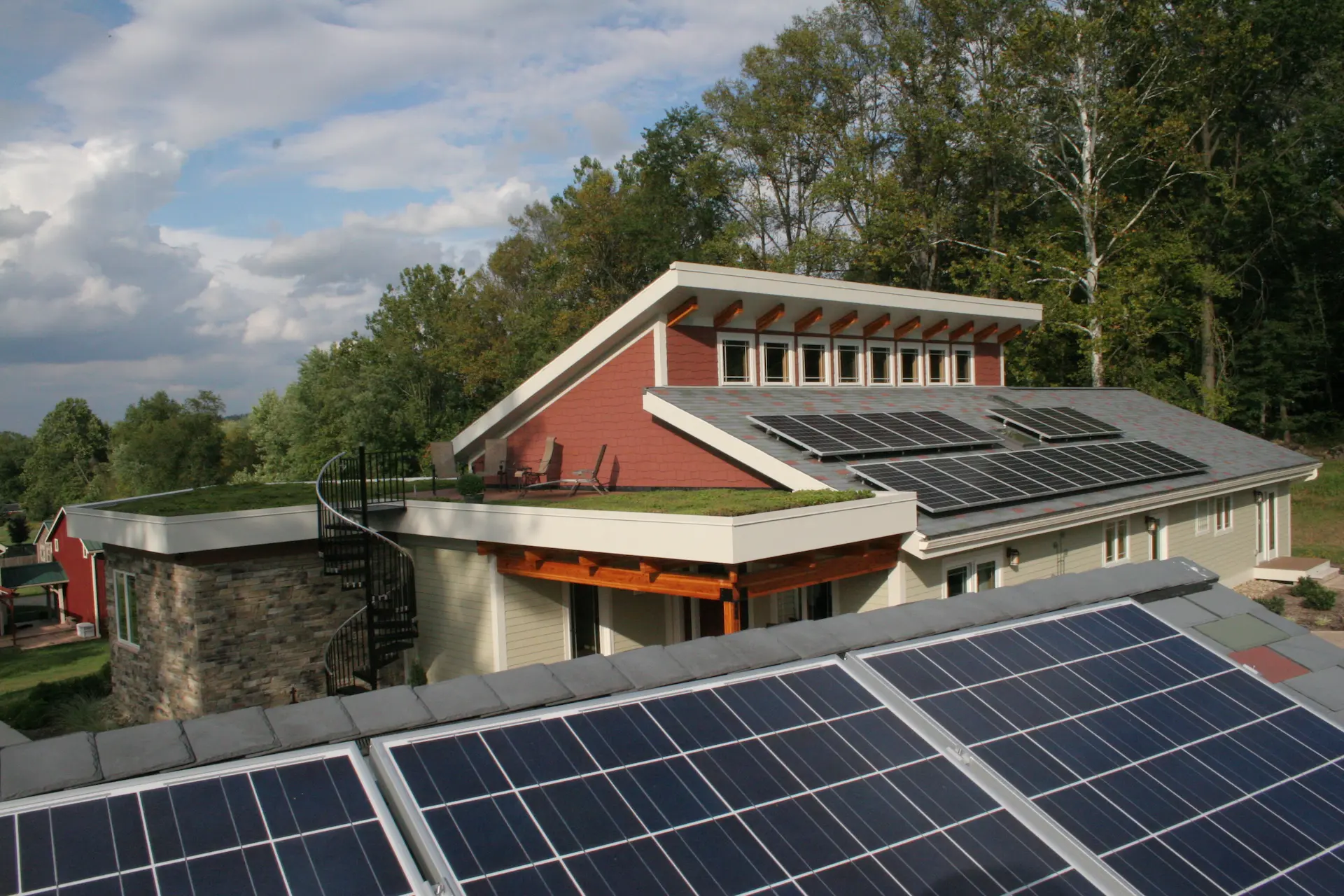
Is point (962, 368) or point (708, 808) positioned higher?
point (962, 368)

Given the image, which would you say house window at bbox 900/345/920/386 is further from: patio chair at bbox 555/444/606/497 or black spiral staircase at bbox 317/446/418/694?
black spiral staircase at bbox 317/446/418/694

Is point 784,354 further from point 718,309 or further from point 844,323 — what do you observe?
point 718,309

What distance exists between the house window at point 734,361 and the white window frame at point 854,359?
98.0 inches

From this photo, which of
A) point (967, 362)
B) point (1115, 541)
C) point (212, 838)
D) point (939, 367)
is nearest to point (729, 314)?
point (939, 367)

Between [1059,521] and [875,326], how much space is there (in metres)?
7.59

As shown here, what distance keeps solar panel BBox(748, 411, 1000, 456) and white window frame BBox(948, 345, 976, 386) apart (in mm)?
5189

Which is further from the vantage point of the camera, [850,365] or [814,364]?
[850,365]

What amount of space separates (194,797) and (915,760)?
2.66 m

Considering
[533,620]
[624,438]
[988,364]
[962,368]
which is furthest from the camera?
[988,364]

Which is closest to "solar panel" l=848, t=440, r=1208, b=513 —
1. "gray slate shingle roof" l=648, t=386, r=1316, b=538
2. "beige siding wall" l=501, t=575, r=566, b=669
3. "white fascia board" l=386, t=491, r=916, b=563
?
"gray slate shingle roof" l=648, t=386, r=1316, b=538

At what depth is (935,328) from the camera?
21672 millimetres

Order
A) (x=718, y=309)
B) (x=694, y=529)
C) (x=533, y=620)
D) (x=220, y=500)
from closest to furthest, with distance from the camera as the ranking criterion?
1. (x=694, y=529)
2. (x=533, y=620)
3. (x=220, y=500)
4. (x=718, y=309)

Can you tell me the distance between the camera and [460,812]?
2.89m

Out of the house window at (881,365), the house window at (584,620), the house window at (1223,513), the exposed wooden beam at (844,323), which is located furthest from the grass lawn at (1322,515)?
the house window at (584,620)
